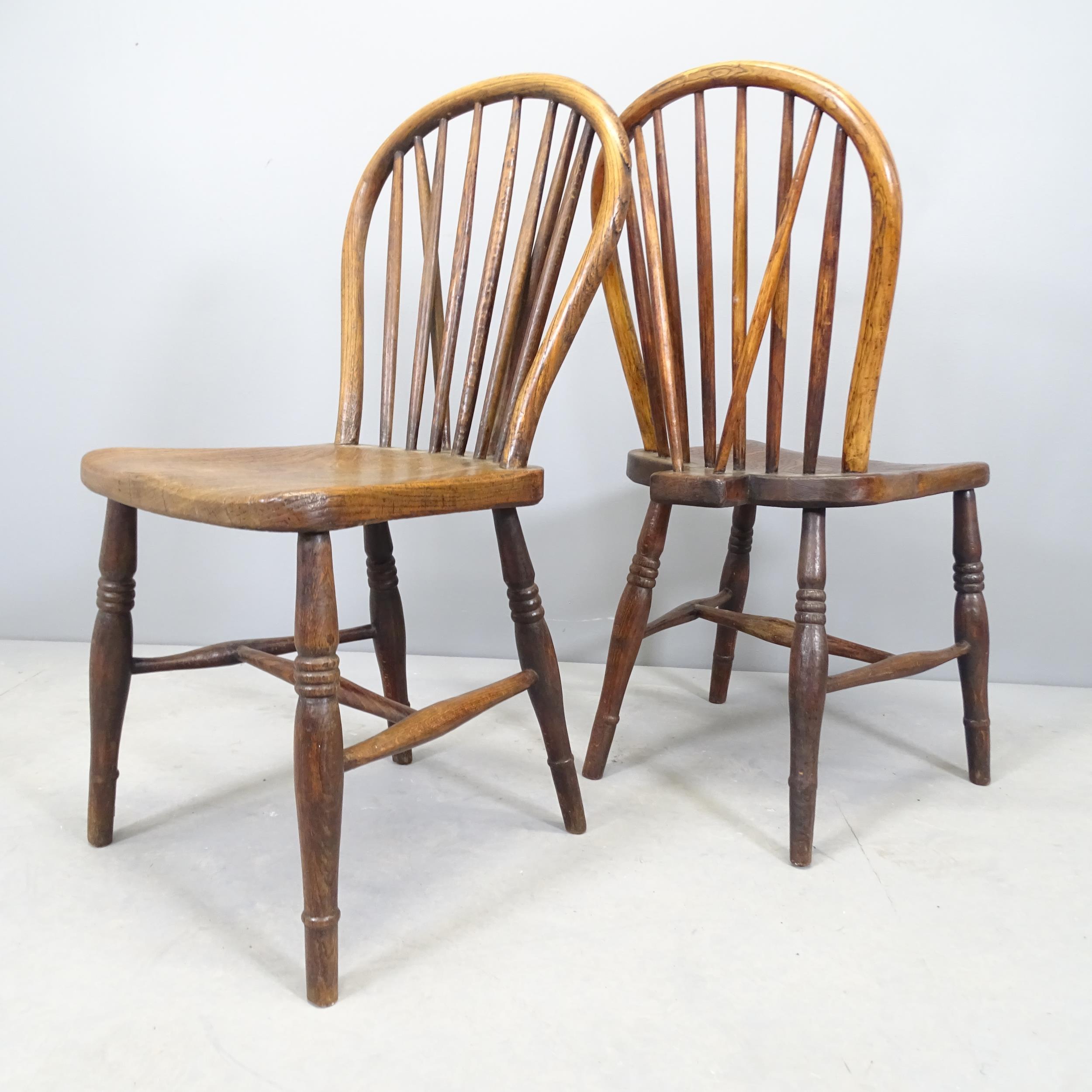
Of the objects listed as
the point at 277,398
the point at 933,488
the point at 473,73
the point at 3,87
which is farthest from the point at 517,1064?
the point at 3,87

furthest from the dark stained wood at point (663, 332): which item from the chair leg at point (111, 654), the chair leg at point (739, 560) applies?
the chair leg at point (111, 654)

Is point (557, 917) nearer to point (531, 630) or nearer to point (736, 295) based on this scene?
point (531, 630)

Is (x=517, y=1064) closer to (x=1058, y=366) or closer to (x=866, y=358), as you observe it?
(x=866, y=358)

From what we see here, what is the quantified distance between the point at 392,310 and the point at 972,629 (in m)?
0.94

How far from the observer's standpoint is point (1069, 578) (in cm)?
182

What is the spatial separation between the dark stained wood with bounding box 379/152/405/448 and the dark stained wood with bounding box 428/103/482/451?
0.28 ft

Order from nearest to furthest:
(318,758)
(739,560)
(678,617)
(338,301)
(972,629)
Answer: (318,758), (972,629), (678,617), (739,560), (338,301)

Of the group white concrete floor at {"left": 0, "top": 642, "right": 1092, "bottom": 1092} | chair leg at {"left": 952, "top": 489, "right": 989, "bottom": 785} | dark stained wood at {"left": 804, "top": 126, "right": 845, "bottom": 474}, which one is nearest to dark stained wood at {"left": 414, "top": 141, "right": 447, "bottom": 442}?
dark stained wood at {"left": 804, "top": 126, "right": 845, "bottom": 474}

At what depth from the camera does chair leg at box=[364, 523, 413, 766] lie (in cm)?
131

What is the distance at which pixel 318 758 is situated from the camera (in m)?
0.85

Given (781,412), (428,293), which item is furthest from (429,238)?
(781,412)

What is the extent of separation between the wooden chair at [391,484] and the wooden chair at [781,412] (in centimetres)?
15

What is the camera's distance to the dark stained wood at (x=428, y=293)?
1.25 metres

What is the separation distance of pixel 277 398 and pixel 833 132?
120 centimetres
